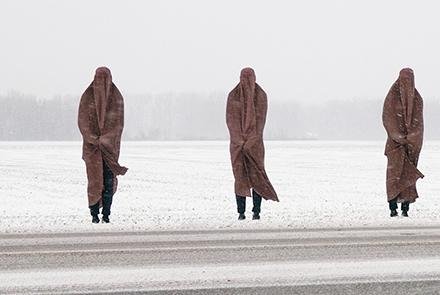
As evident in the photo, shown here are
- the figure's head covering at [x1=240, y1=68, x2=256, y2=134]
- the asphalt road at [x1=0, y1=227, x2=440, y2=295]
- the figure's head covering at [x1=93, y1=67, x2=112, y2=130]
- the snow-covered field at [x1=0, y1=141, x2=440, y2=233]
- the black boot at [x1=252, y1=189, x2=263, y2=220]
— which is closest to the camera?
the asphalt road at [x1=0, y1=227, x2=440, y2=295]

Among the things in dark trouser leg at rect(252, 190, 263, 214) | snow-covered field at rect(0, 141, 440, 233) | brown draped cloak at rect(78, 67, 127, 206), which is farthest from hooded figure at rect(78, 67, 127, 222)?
dark trouser leg at rect(252, 190, 263, 214)

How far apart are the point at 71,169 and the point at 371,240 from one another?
2067 cm

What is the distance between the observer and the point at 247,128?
413 inches

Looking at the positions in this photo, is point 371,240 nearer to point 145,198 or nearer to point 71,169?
point 145,198

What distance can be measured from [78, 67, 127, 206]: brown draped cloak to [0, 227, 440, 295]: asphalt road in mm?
1357

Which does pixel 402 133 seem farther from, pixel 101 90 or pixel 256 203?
pixel 101 90

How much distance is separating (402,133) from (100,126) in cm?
448

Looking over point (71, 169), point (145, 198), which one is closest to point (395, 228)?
point (145, 198)

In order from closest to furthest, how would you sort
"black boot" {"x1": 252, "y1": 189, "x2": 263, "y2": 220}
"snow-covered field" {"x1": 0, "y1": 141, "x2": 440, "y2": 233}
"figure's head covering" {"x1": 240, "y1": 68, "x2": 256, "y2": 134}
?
"snow-covered field" {"x1": 0, "y1": 141, "x2": 440, "y2": 233}, "figure's head covering" {"x1": 240, "y1": 68, "x2": 256, "y2": 134}, "black boot" {"x1": 252, "y1": 189, "x2": 263, "y2": 220}

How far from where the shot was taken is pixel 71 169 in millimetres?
27609

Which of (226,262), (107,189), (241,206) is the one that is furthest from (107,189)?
(226,262)

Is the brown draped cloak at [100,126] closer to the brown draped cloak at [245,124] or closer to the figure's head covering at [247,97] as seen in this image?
the brown draped cloak at [245,124]

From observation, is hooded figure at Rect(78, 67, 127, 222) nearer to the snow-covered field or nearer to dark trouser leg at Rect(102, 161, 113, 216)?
dark trouser leg at Rect(102, 161, 113, 216)

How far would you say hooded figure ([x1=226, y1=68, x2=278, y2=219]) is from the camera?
1045 cm
